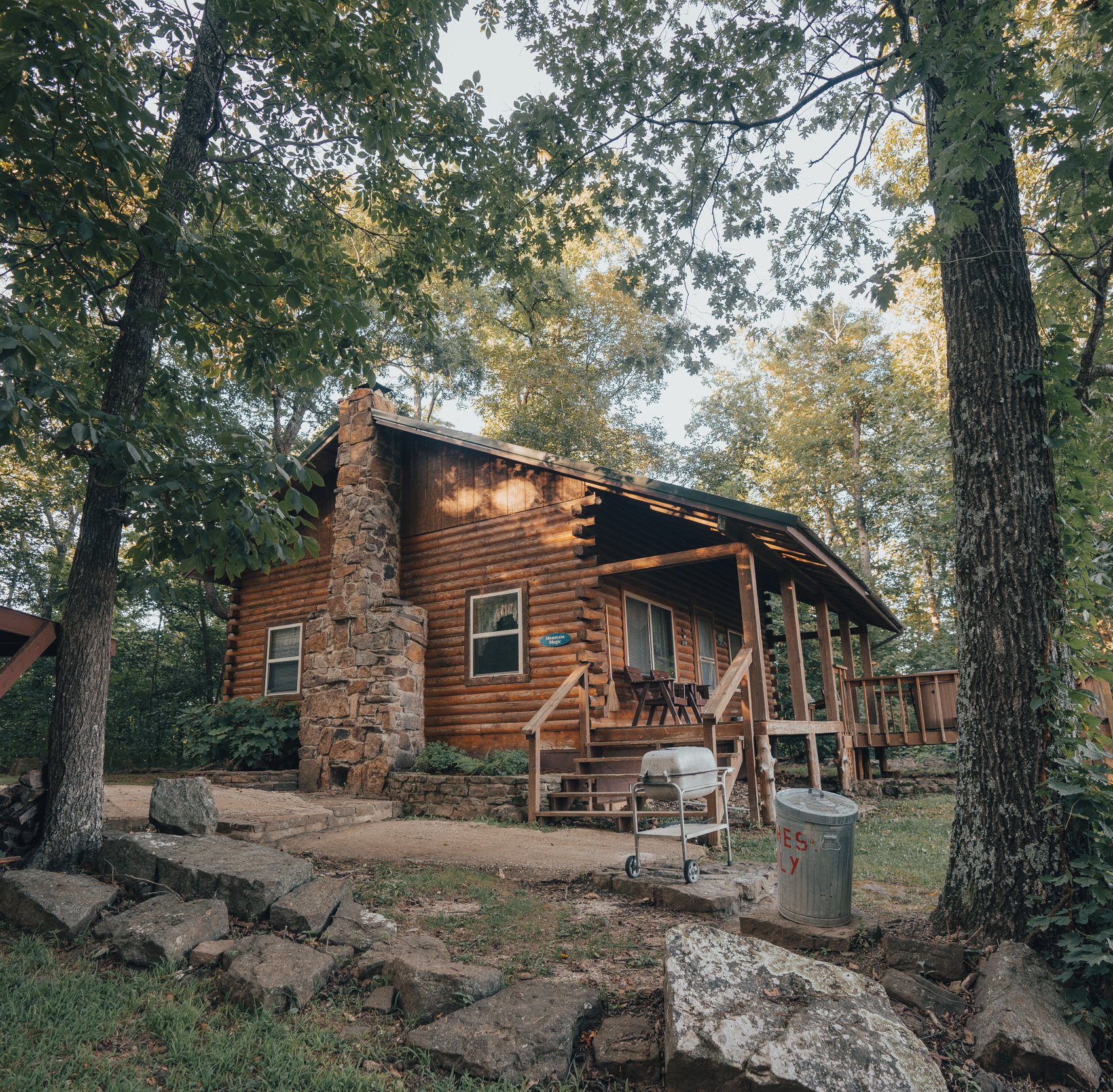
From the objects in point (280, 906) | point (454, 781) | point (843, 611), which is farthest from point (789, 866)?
point (843, 611)

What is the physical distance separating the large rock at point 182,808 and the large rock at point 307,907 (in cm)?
179

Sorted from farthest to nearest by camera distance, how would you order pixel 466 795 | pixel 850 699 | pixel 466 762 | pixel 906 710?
pixel 850 699
pixel 906 710
pixel 466 762
pixel 466 795

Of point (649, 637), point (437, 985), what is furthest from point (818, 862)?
point (649, 637)

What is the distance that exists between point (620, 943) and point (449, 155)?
9279 millimetres

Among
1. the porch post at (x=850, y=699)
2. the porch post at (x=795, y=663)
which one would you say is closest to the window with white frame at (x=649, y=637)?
the porch post at (x=795, y=663)

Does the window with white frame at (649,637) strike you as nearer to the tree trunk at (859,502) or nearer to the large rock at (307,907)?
the large rock at (307,907)

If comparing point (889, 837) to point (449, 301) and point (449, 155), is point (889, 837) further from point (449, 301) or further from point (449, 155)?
point (449, 301)

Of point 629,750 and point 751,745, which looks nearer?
point 751,745

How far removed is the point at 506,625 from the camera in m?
12.8

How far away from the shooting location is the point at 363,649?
12641mm

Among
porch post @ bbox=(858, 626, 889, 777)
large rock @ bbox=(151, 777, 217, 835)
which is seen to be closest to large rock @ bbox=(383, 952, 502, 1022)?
large rock @ bbox=(151, 777, 217, 835)

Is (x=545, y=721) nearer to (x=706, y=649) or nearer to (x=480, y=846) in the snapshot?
(x=480, y=846)

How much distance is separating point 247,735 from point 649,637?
25.7ft

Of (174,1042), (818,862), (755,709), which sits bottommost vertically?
(174,1042)
